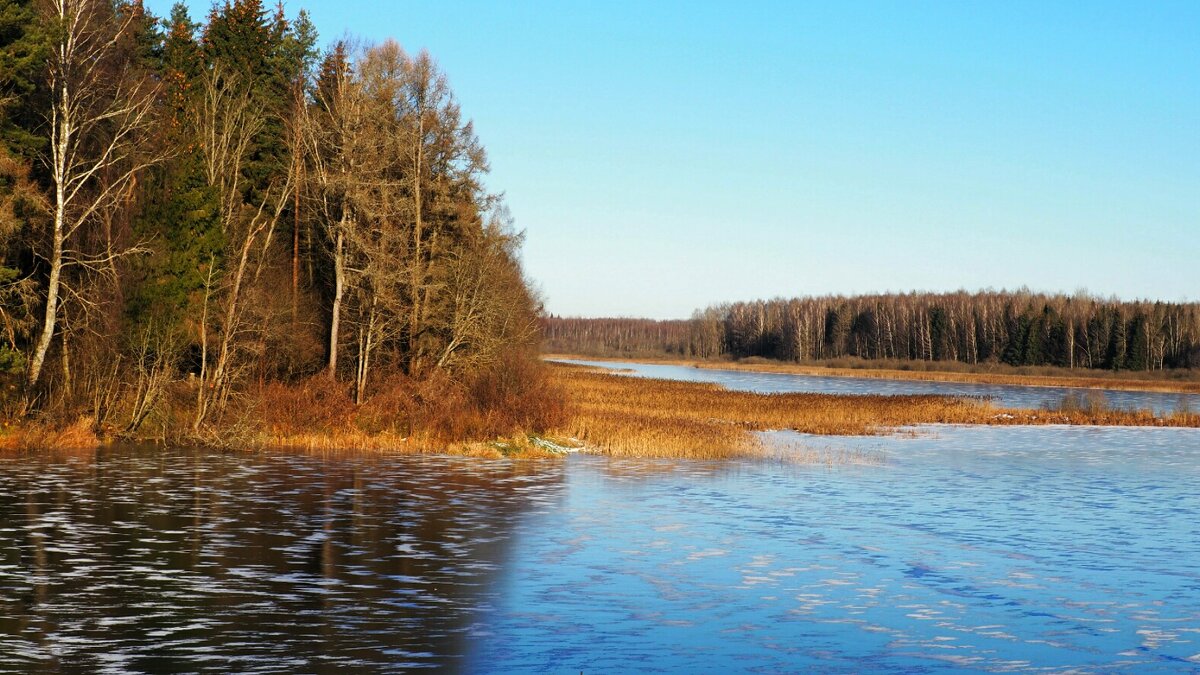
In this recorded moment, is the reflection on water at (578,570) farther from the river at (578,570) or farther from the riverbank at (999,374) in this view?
the riverbank at (999,374)

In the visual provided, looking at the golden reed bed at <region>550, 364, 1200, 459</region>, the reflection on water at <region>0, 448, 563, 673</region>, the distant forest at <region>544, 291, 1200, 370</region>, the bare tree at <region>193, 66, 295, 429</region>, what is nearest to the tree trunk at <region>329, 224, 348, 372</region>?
the bare tree at <region>193, 66, 295, 429</region>

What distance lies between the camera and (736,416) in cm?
4934

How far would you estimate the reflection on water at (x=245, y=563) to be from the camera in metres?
10.9

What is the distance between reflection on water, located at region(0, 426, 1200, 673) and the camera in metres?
11.2

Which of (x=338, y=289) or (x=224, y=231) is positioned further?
(x=338, y=289)

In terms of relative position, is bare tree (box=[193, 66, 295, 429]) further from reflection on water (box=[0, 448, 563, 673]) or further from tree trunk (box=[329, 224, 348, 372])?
reflection on water (box=[0, 448, 563, 673])

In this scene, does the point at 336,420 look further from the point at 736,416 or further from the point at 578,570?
the point at 578,570

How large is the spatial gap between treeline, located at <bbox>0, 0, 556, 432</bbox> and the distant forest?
78657mm

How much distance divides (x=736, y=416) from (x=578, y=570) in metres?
34.2

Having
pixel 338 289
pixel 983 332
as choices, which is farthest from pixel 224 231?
pixel 983 332

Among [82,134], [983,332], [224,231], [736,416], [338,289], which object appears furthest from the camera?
[983,332]

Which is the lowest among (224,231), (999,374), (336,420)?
(336,420)

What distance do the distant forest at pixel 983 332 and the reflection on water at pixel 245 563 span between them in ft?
318

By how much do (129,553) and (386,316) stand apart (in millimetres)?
23710
